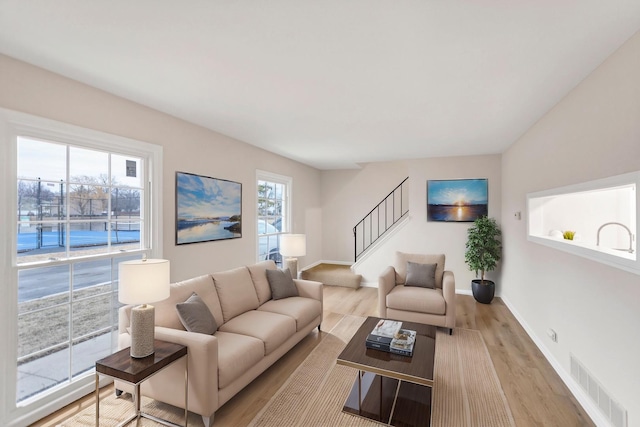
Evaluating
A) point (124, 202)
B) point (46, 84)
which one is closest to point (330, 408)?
point (124, 202)

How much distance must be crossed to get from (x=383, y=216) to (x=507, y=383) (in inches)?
191

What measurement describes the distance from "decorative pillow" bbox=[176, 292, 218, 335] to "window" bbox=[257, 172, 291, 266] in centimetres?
234

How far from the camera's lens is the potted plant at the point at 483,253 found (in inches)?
194

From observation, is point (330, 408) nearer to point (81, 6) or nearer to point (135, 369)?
point (135, 369)

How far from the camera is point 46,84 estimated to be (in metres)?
2.28

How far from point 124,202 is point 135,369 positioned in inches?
68.0

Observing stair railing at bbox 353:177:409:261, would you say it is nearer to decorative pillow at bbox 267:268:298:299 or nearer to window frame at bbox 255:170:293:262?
window frame at bbox 255:170:293:262

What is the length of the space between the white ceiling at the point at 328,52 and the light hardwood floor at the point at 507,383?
2.63 meters

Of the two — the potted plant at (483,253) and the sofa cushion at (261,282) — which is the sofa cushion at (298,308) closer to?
the sofa cushion at (261,282)

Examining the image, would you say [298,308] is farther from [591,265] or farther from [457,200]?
[457,200]

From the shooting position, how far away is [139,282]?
80.2 inches

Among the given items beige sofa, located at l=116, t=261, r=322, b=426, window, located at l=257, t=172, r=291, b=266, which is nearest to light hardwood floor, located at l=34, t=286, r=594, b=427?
beige sofa, located at l=116, t=261, r=322, b=426

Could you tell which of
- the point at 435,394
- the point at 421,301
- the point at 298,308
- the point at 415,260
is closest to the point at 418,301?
the point at 421,301

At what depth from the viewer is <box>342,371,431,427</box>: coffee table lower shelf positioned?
2.15m
